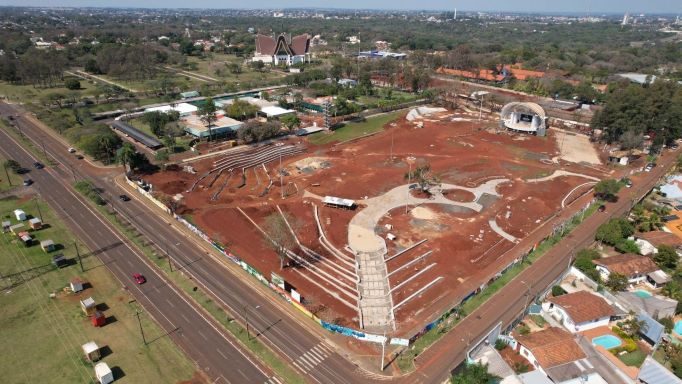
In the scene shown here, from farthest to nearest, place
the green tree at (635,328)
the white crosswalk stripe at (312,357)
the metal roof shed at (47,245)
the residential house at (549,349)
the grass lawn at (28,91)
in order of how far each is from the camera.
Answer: the grass lawn at (28,91), the metal roof shed at (47,245), the green tree at (635,328), the white crosswalk stripe at (312,357), the residential house at (549,349)

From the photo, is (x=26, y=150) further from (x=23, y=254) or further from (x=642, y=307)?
(x=642, y=307)

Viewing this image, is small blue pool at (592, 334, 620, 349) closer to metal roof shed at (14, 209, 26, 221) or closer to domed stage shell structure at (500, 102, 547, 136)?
metal roof shed at (14, 209, 26, 221)

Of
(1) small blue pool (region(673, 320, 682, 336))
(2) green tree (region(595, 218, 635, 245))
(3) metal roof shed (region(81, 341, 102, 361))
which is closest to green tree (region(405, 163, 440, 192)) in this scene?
(2) green tree (region(595, 218, 635, 245))

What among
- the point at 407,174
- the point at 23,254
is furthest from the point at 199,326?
the point at 407,174

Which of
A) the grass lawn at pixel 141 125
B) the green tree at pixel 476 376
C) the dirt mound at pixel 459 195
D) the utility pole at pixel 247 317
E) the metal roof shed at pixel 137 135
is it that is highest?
the green tree at pixel 476 376

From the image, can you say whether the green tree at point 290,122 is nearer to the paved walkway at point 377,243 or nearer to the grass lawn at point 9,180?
the paved walkway at point 377,243

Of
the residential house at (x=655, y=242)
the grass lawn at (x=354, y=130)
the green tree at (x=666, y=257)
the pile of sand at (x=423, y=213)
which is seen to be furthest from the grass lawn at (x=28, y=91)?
the green tree at (x=666, y=257)
